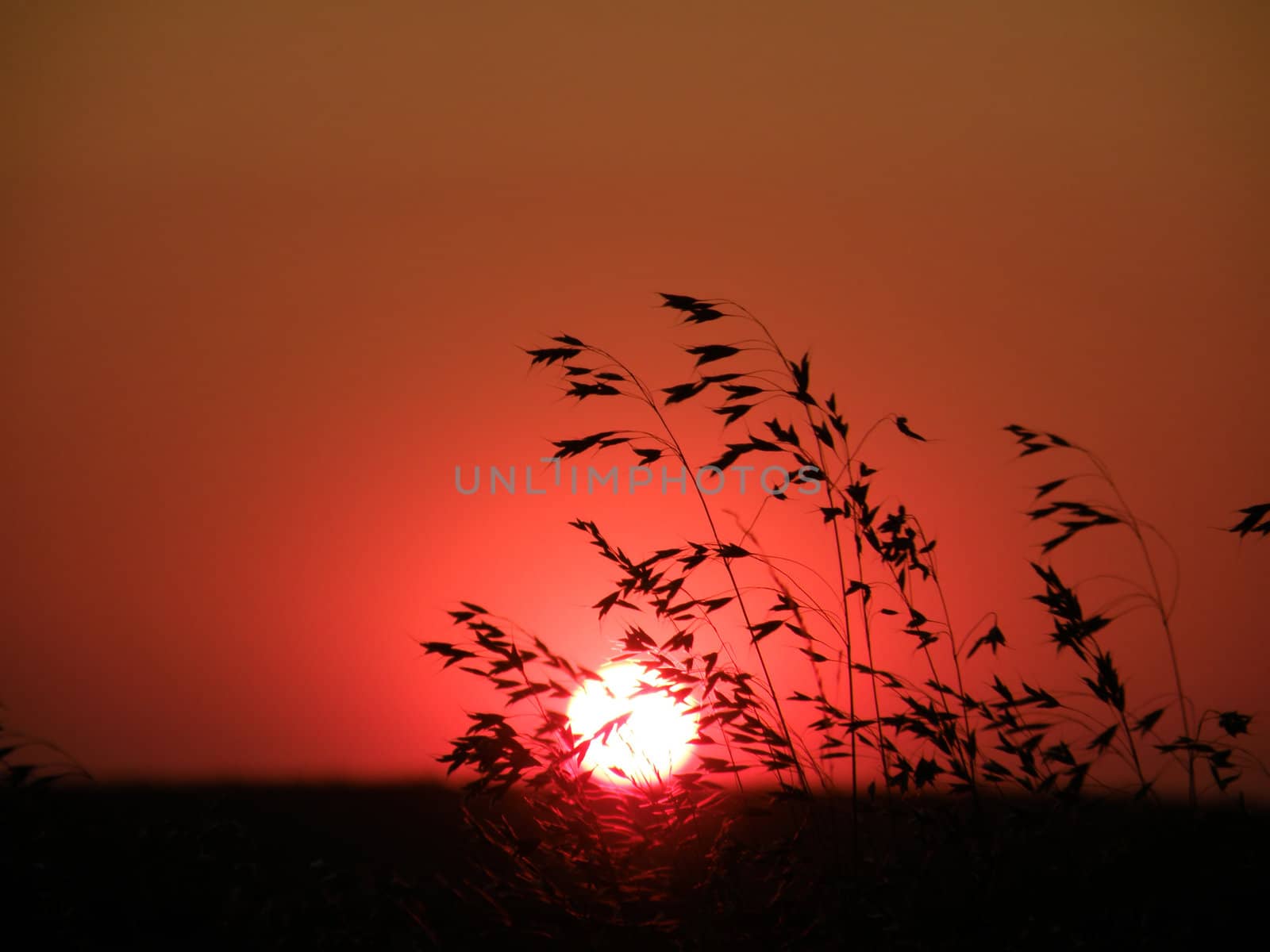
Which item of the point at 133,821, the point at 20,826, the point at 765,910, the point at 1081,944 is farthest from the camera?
the point at 133,821

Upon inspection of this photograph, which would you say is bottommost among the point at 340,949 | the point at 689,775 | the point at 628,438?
the point at 340,949

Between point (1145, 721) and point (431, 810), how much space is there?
12.8 feet

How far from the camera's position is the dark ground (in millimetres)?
3197

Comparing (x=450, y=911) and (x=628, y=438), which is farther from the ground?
(x=628, y=438)

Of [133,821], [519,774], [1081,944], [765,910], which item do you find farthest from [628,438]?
[133,821]

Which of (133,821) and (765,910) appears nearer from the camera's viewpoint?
(765,910)

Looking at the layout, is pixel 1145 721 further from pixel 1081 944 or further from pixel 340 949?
pixel 340 949

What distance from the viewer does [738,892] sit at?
3.41 metres

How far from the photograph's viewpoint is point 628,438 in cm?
354

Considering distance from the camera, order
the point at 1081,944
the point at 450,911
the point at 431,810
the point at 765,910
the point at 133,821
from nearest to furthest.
→ the point at 1081,944 < the point at 765,910 < the point at 450,911 < the point at 133,821 < the point at 431,810

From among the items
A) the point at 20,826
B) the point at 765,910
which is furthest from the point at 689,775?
the point at 20,826

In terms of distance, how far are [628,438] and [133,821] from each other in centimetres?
314

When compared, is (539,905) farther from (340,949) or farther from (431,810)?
(431,810)

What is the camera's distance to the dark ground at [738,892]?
3.20m
